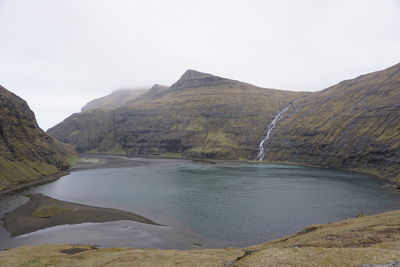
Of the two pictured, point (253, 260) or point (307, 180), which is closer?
point (253, 260)

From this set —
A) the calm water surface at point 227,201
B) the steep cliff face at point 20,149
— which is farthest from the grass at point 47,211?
the steep cliff face at point 20,149

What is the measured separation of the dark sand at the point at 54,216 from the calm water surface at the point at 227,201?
226 inches

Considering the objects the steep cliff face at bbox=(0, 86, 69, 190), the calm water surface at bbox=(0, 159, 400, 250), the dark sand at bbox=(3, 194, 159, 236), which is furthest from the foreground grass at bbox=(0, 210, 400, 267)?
the steep cliff face at bbox=(0, 86, 69, 190)

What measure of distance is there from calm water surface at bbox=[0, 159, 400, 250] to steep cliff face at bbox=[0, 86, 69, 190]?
15438 mm

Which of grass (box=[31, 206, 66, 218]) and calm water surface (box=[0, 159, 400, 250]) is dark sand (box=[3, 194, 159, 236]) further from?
calm water surface (box=[0, 159, 400, 250])

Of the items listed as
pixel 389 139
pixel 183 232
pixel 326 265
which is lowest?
pixel 183 232

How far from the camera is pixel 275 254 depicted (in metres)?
29.0

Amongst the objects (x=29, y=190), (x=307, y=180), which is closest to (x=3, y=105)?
(x=29, y=190)

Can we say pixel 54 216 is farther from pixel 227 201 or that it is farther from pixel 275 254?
pixel 275 254

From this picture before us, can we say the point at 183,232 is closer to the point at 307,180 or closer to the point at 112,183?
the point at 112,183

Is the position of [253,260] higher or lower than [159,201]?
higher

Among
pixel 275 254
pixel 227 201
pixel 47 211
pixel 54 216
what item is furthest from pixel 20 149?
pixel 275 254

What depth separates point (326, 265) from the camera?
25.6m

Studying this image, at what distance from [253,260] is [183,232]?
4597 centimetres
